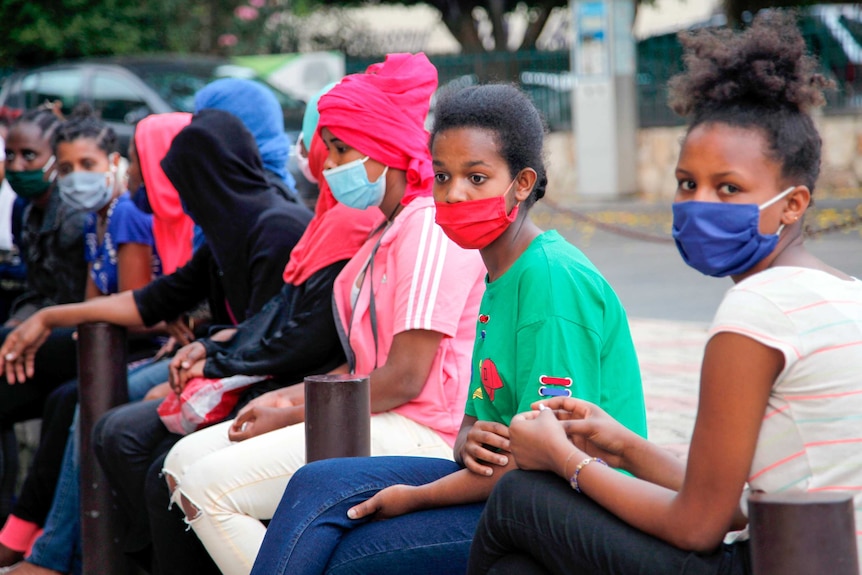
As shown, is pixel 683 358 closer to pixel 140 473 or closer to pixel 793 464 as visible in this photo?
pixel 140 473

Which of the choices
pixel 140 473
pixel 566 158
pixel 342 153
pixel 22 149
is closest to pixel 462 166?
pixel 342 153

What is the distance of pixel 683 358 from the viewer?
6746 mm

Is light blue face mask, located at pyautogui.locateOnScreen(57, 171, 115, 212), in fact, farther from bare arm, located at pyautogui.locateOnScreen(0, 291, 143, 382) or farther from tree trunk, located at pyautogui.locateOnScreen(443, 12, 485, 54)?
tree trunk, located at pyautogui.locateOnScreen(443, 12, 485, 54)

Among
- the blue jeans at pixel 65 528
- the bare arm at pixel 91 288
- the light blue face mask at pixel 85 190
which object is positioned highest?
the light blue face mask at pixel 85 190

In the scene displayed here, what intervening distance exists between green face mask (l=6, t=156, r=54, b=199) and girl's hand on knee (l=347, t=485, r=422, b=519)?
3475mm

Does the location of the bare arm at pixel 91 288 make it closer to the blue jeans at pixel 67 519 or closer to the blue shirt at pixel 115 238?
the blue shirt at pixel 115 238

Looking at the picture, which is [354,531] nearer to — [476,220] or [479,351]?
[479,351]

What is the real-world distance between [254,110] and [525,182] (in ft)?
6.62

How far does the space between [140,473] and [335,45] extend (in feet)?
64.5

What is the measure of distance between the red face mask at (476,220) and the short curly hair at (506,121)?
0.11 m

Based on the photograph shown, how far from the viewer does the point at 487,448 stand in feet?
8.39

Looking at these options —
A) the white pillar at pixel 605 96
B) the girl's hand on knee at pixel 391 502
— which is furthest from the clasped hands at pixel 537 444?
the white pillar at pixel 605 96

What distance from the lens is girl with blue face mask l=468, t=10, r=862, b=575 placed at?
192 centimetres

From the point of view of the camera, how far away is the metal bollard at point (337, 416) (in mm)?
2789
